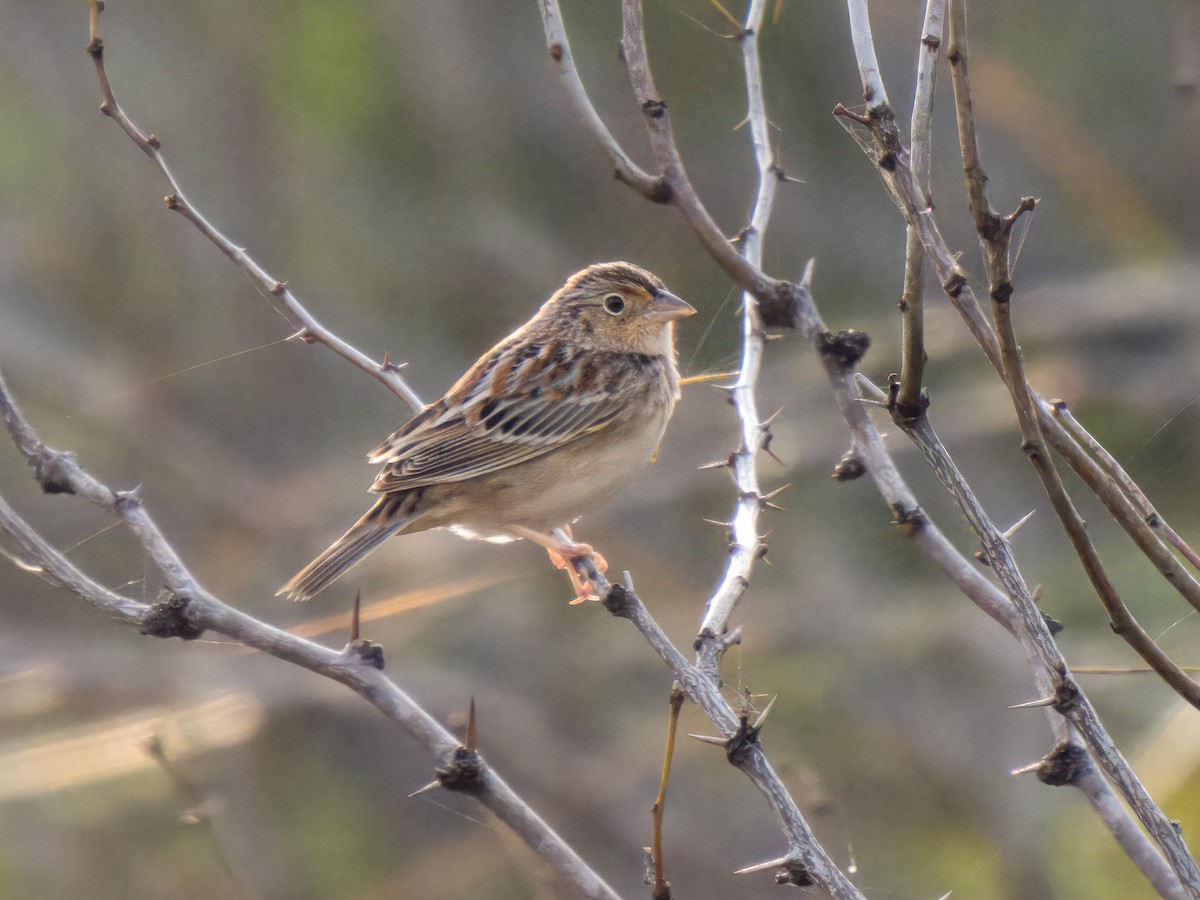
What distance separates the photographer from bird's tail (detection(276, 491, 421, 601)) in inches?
156

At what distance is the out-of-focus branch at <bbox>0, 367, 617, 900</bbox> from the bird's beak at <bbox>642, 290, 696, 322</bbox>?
2.42m

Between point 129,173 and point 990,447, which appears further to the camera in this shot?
point 129,173

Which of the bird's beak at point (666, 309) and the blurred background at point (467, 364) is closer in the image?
the bird's beak at point (666, 309)

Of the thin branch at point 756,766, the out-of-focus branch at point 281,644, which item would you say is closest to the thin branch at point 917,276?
the thin branch at point 756,766

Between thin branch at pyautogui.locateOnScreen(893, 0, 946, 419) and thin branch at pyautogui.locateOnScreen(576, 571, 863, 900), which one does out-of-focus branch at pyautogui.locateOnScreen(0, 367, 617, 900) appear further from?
thin branch at pyautogui.locateOnScreen(893, 0, 946, 419)

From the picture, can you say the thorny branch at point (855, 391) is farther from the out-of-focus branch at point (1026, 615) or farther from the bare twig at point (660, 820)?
the bare twig at point (660, 820)

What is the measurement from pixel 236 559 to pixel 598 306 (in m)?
3.13

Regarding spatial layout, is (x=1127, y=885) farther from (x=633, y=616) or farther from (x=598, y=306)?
(x=633, y=616)

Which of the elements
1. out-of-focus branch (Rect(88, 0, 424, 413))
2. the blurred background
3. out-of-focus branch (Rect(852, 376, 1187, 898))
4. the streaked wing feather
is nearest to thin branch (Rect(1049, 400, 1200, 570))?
A: out-of-focus branch (Rect(852, 376, 1187, 898))

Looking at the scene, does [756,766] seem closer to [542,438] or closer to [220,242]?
[220,242]

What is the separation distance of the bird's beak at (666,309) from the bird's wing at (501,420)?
25cm

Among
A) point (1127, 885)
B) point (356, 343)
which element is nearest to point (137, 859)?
point (356, 343)

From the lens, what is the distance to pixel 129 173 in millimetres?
8125

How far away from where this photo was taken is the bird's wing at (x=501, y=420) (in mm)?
4340
